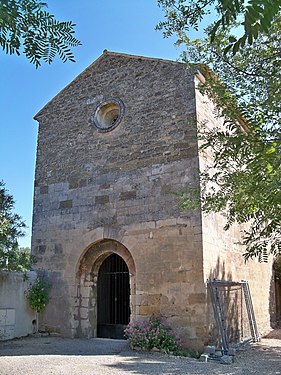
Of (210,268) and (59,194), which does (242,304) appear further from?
(59,194)

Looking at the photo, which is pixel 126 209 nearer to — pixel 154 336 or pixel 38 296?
pixel 154 336

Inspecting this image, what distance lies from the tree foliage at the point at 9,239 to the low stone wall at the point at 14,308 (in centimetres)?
84

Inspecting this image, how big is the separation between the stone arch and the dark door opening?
0.47 meters

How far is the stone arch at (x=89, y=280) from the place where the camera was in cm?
943

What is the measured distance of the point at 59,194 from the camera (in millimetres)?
10562

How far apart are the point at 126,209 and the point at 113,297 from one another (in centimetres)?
299

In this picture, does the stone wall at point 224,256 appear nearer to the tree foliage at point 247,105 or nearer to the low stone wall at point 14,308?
the tree foliage at point 247,105

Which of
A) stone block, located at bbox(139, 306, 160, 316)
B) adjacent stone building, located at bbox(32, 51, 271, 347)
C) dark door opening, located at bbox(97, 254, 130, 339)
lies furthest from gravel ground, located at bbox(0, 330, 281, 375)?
dark door opening, located at bbox(97, 254, 130, 339)

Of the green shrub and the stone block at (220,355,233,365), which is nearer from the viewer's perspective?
the stone block at (220,355,233,365)

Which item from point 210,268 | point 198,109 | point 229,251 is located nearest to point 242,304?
point 229,251

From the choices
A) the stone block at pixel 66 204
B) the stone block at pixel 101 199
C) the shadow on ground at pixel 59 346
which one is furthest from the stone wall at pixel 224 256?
the stone block at pixel 66 204

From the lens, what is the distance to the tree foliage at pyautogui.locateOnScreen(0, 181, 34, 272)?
27.2ft

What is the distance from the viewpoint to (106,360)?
256 inches

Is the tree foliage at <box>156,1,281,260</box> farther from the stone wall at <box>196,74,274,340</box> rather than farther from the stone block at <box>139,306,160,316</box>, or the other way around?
the stone block at <box>139,306,160,316</box>
